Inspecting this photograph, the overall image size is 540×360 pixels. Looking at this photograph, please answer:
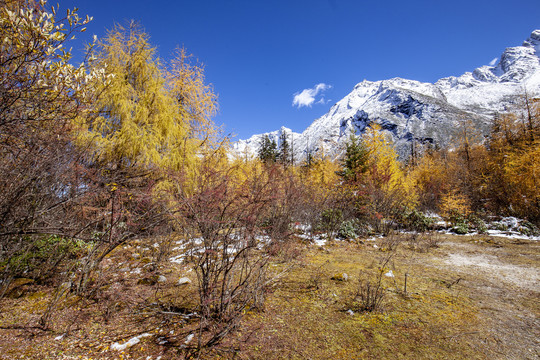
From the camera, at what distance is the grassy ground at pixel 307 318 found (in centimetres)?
214

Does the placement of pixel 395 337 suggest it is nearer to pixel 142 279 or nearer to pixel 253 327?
pixel 253 327

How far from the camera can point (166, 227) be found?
5.11 meters

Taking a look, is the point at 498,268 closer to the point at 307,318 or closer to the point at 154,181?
the point at 307,318

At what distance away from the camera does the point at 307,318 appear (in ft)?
8.98

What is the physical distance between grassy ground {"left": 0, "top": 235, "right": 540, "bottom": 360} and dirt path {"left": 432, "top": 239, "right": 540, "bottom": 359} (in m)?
0.02

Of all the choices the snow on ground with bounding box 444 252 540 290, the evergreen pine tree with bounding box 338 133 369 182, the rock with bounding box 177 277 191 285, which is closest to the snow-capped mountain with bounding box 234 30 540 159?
the evergreen pine tree with bounding box 338 133 369 182

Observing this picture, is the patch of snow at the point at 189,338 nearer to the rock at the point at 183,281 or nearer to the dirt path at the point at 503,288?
the rock at the point at 183,281

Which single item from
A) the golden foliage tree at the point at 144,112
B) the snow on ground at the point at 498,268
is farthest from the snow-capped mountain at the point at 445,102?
the snow on ground at the point at 498,268

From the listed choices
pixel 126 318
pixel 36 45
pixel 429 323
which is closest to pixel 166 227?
pixel 126 318

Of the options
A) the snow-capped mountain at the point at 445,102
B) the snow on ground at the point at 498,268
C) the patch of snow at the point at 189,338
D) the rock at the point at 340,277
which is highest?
the snow-capped mountain at the point at 445,102

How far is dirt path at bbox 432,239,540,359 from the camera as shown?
7.70ft

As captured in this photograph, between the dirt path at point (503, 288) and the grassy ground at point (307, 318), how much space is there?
18mm

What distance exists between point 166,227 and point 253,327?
345 centimetres

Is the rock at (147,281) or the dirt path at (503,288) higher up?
the rock at (147,281)
